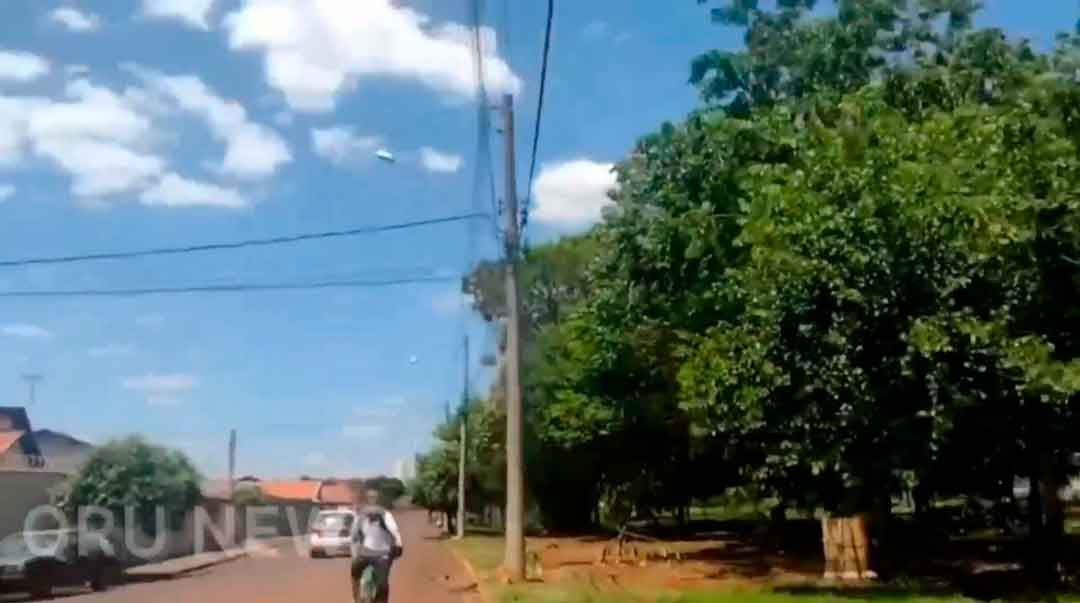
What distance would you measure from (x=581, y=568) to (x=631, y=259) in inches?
278

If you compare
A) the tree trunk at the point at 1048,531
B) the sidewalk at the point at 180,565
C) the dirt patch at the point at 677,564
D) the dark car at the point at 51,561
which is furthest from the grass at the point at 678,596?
the sidewalk at the point at 180,565

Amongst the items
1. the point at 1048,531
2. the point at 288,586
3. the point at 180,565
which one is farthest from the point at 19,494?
the point at 1048,531

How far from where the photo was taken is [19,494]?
39.5m

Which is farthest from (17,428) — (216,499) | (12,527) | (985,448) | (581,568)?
(985,448)

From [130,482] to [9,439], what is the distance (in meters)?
22.0

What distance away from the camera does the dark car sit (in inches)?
1083

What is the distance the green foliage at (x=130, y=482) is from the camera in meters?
39.5

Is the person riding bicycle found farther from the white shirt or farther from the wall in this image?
the wall

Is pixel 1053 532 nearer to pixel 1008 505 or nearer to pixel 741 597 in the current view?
pixel 741 597

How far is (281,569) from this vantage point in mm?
35688

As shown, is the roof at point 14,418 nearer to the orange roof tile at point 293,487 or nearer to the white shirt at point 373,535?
the orange roof tile at point 293,487

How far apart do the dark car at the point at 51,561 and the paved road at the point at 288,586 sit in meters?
0.46

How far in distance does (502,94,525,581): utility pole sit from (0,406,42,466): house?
26.9m

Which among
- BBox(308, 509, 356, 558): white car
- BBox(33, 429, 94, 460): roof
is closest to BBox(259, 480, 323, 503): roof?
BBox(33, 429, 94, 460): roof
